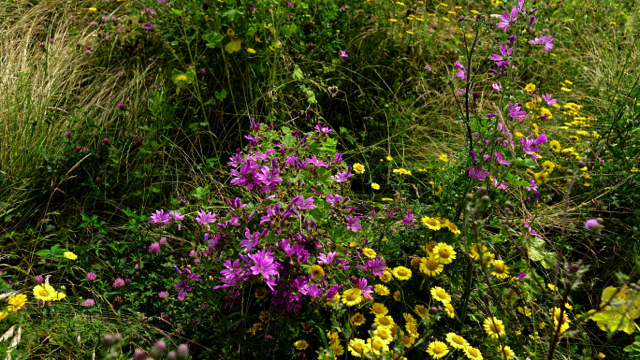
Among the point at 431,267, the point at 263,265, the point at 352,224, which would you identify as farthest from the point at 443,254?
the point at 263,265

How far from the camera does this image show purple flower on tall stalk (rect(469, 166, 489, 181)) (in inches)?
60.7

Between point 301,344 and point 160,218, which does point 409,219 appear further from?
point 160,218

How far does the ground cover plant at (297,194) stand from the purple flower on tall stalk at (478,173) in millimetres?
24

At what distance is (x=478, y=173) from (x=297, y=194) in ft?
2.17

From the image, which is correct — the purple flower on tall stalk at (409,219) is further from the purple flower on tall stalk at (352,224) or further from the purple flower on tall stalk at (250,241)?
the purple flower on tall stalk at (250,241)

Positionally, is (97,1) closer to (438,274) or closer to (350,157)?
(350,157)

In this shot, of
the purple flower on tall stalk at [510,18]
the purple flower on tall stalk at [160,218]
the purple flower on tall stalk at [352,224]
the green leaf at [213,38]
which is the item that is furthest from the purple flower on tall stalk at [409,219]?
the green leaf at [213,38]

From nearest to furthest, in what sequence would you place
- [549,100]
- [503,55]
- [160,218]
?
[503,55] → [160,218] → [549,100]

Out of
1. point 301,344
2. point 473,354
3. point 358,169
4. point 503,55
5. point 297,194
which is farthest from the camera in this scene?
point 358,169

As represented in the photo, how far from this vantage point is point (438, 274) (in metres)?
1.54

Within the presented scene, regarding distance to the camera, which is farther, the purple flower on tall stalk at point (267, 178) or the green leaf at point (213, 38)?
the green leaf at point (213, 38)

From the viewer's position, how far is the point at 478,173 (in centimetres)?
156

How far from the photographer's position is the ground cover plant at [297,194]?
142cm

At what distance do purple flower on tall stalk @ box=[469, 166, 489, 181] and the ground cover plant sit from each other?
0.08ft
